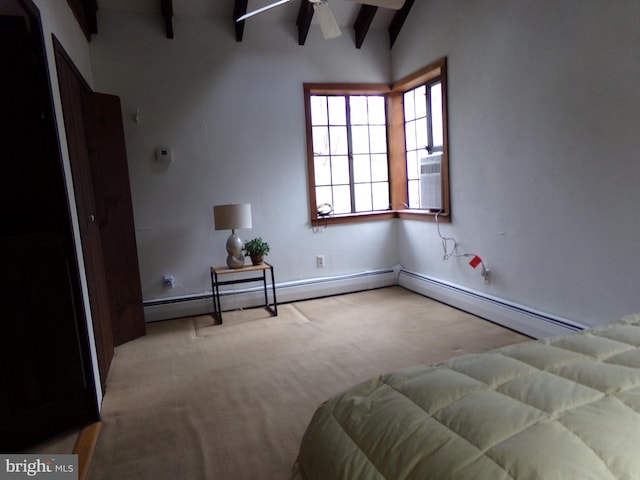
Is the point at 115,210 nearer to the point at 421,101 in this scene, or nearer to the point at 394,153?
the point at 394,153

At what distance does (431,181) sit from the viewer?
169 inches

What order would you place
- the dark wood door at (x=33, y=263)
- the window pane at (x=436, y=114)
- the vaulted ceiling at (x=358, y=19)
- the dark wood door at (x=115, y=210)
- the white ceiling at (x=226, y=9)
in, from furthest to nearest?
the window pane at (x=436, y=114) < the vaulted ceiling at (x=358, y=19) < the white ceiling at (x=226, y=9) < the dark wood door at (x=115, y=210) < the dark wood door at (x=33, y=263)

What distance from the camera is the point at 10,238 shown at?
2.14 metres

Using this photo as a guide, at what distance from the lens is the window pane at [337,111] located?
4801 mm

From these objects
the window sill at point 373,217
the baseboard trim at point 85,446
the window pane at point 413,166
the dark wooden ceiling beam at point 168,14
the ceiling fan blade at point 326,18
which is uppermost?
the dark wooden ceiling beam at point 168,14

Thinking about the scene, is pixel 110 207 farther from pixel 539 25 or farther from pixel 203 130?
pixel 539 25

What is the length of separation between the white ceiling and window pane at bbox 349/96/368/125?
76 cm

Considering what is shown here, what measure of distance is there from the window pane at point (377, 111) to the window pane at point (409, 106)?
239mm

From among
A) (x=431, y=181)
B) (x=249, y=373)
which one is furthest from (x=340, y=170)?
(x=249, y=373)

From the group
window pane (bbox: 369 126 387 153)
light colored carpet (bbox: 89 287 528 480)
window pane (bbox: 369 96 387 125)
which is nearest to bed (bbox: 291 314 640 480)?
light colored carpet (bbox: 89 287 528 480)

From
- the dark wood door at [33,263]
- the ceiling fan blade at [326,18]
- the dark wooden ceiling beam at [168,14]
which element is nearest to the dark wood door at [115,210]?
the dark wooden ceiling beam at [168,14]

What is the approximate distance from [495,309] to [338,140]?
242 cm

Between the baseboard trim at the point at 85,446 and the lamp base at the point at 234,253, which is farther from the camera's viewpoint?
the lamp base at the point at 234,253

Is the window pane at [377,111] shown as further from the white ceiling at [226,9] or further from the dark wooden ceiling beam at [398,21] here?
the white ceiling at [226,9]
